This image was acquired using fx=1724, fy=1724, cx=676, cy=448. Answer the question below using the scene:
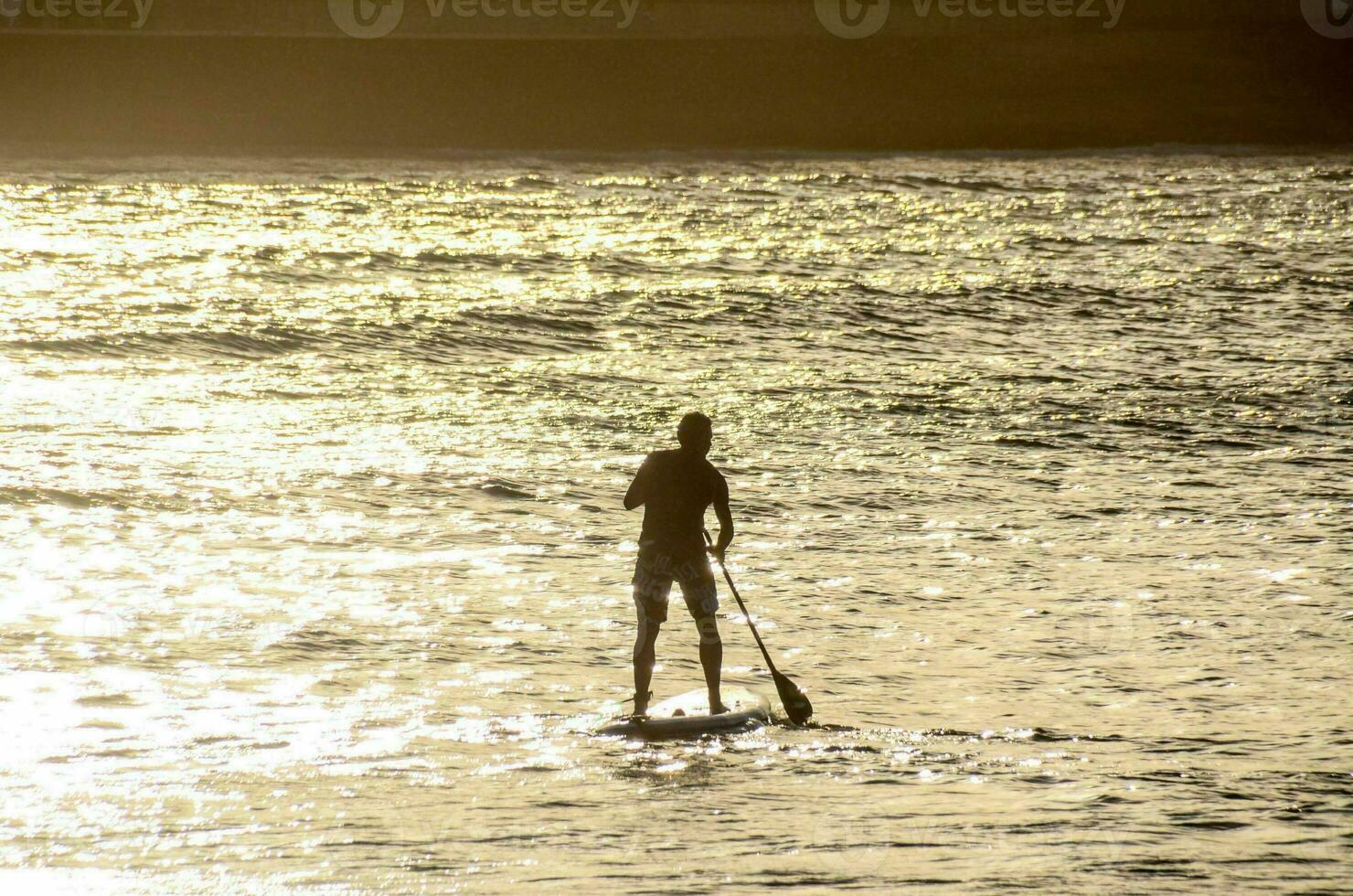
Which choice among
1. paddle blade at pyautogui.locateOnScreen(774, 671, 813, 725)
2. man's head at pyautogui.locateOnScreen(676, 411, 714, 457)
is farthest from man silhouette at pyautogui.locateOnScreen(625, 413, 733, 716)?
paddle blade at pyautogui.locateOnScreen(774, 671, 813, 725)

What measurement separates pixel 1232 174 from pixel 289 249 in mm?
24548

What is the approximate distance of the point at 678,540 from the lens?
7953mm

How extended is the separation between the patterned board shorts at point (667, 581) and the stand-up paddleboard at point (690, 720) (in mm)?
465

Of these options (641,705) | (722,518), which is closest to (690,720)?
(641,705)

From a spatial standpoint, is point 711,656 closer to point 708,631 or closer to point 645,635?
point 708,631

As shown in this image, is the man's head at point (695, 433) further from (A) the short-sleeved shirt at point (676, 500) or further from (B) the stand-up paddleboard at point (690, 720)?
(B) the stand-up paddleboard at point (690, 720)

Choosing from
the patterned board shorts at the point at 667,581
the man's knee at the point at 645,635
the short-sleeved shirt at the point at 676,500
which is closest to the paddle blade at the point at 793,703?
the patterned board shorts at the point at 667,581


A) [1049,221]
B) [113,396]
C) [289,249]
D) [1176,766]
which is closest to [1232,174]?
[1049,221]

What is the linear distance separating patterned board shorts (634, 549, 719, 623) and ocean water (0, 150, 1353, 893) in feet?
2.11

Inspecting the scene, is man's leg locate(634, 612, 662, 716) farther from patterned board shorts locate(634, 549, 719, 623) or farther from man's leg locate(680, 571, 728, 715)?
man's leg locate(680, 571, 728, 715)

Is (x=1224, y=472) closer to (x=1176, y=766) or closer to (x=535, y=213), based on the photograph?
(x=1176, y=766)

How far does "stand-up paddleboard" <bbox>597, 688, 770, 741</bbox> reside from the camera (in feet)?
25.8

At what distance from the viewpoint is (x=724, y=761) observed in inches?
295

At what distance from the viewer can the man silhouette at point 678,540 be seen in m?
7.96
